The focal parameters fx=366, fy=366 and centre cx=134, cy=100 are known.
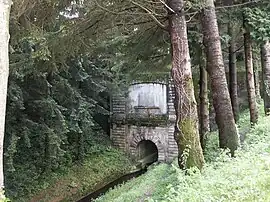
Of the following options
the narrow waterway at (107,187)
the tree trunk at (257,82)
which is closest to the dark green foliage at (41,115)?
the narrow waterway at (107,187)

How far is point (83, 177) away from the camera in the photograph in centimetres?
1434

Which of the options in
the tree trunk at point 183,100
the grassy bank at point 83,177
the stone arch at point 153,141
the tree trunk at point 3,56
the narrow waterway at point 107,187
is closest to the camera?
the tree trunk at point 3,56

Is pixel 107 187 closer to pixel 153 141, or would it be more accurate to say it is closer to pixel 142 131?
pixel 153 141

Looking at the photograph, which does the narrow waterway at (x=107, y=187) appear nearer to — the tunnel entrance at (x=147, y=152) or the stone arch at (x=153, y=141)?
the tunnel entrance at (x=147, y=152)

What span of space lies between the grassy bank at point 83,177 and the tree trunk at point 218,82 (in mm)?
7516

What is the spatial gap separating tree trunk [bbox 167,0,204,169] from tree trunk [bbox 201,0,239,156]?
41.7 inches

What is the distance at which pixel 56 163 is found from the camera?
13.3m

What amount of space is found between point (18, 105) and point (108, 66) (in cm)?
536

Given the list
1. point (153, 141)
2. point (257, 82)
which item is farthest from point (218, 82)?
point (153, 141)

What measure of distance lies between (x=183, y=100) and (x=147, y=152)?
1372 cm

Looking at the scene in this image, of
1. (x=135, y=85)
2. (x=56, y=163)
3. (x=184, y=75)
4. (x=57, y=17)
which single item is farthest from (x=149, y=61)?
(x=135, y=85)

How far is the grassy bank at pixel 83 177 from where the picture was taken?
41.3 feet

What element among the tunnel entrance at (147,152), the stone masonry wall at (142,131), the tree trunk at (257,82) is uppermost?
the tree trunk at (257,82)

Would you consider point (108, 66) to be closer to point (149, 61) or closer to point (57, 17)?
point (149, 61)
